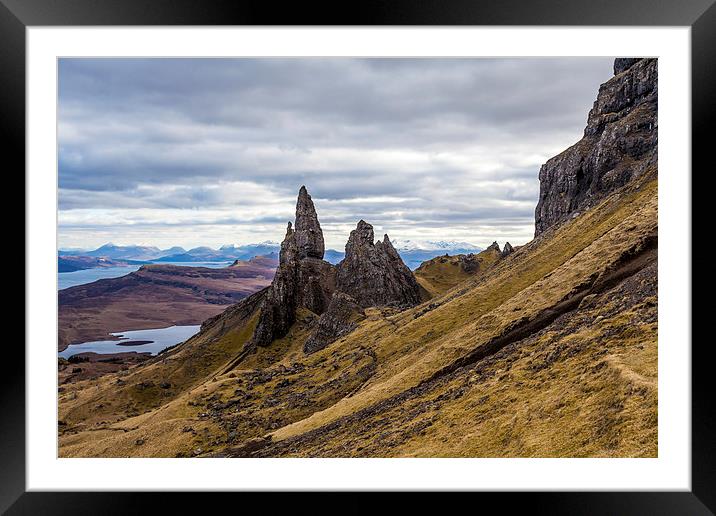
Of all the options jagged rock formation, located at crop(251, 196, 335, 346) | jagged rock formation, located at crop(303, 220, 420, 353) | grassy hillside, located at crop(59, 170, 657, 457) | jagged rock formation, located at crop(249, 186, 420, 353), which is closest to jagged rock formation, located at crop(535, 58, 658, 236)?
grassy hillside, located at crop(59, 170, 657, 457)

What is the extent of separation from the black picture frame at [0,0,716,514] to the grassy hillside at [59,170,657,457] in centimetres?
548

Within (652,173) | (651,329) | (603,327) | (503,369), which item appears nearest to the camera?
(651,329)

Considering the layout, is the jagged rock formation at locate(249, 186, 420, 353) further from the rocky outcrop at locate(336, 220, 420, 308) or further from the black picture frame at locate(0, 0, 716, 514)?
the black picture frame at locate(0, 0, 716, 514)

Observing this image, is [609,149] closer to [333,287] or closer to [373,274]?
[373,274]

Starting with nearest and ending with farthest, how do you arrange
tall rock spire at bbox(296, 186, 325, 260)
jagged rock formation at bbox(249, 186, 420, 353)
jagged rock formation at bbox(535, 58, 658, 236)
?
jagged rock formation at bbox(535, 58, 658, 236), jagged rock formation at bbox(249, 186, 420, 353), tall rock spire at bbox(296, 186, 325, 260)

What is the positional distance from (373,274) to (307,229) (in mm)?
51042

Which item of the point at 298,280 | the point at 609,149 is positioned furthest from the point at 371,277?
the point at 609,149

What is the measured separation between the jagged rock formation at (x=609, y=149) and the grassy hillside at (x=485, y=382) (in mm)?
18930

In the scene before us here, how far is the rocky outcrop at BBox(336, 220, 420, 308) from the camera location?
144 m

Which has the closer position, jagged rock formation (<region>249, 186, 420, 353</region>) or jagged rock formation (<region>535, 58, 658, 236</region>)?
jagged rock formation (<region>535, 58, 658, 236</region>)
